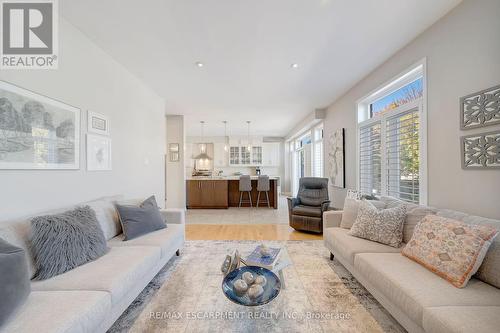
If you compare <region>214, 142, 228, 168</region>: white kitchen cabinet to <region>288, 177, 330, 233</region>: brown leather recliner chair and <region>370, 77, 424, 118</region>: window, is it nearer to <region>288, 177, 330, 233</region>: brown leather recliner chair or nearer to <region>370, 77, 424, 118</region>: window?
<region>288, 177, 330, 233</region>: brown leather recliner chair

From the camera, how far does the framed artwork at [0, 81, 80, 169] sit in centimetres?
166

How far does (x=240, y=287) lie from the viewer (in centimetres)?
142

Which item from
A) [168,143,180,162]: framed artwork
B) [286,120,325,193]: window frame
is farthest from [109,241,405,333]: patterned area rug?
[286,120,325,193]: window frame

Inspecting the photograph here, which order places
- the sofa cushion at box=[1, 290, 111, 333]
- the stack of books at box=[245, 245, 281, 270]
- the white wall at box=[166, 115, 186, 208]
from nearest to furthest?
the sofa cushion at box=[1, 290, 111, 333] < the stack of books at box=[245, 245, 281, 270] < the white wall at box=[166, 115, 186, 208]

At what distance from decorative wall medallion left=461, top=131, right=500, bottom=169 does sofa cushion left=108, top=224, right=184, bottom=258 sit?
292cm

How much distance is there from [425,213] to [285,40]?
2284mm

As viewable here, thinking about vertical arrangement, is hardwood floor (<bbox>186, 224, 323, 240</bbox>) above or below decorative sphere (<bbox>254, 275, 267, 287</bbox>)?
below

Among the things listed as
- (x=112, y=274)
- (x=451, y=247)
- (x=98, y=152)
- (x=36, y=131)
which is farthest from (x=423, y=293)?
(x=98, y=152)

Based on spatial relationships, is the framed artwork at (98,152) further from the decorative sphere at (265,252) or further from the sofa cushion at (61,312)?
the decorative sphere at (265,252)

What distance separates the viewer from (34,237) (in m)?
1.50

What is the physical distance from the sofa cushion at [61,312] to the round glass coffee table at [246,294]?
29.3 inches

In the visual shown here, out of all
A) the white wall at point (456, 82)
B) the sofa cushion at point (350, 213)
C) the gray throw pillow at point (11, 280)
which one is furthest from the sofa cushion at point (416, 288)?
the gray throw pillow at point (11, 280)

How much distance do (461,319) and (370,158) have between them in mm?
2709

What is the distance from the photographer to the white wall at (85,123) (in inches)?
70.5
